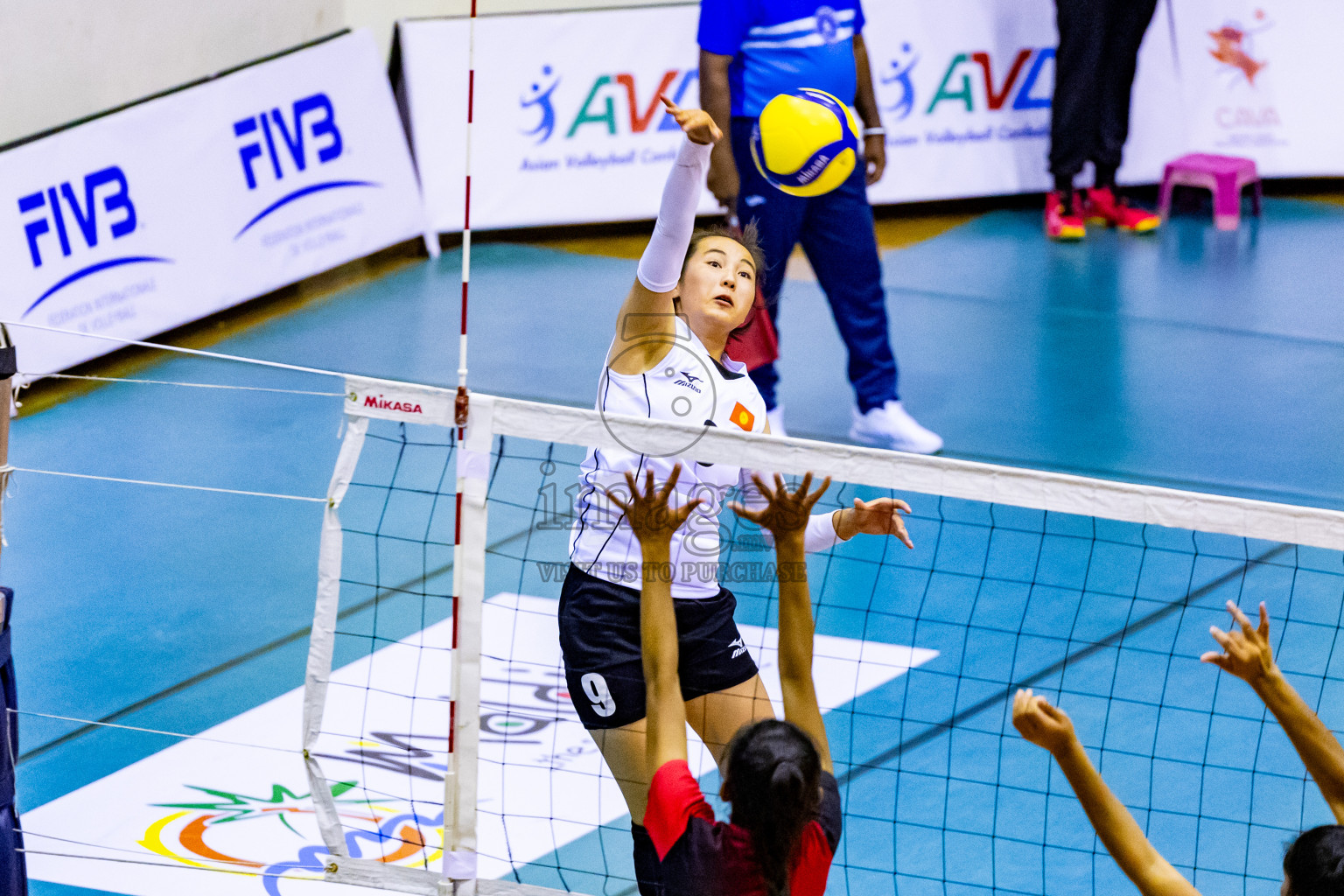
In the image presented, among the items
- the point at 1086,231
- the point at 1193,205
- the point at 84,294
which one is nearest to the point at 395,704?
the point at 84,294

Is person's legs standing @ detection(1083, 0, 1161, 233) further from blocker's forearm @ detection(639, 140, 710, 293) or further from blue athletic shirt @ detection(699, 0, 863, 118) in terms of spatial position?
Result: blocker's forearm @ detection(639, 140, 710, 293)

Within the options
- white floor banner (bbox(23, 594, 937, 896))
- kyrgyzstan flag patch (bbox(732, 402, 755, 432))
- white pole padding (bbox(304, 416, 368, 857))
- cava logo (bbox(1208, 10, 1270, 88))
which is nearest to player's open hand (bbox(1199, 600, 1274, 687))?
kyrgyzstan flag patch (bbox(732, 402, 755, 432))

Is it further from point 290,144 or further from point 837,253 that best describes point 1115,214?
point 290,144

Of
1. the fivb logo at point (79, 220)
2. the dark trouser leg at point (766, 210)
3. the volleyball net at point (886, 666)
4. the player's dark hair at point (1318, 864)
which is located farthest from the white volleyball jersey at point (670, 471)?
the fivb logo at point (79, 220)

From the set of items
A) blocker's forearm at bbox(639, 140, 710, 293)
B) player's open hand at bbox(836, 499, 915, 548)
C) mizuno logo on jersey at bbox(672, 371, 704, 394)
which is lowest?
player's open hand at bbox(836, 499, 915, 548)

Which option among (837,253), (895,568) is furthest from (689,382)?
(837,253)

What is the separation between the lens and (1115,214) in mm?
11188

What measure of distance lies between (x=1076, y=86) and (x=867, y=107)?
3983mm

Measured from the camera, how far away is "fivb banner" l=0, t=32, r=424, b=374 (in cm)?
818

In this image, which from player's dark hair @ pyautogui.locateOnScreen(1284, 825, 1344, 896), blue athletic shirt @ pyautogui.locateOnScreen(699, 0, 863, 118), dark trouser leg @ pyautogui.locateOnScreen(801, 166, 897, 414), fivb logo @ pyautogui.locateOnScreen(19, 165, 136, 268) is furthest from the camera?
fivb logo @ pyautogui.locateOnScreen(19, 165, 136, 268)

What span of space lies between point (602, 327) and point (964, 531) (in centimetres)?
310

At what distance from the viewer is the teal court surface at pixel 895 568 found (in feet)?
15.8

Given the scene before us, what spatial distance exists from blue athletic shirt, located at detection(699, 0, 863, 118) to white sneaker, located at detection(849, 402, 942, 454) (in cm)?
148

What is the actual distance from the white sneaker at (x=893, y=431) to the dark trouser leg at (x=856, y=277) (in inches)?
2.0
